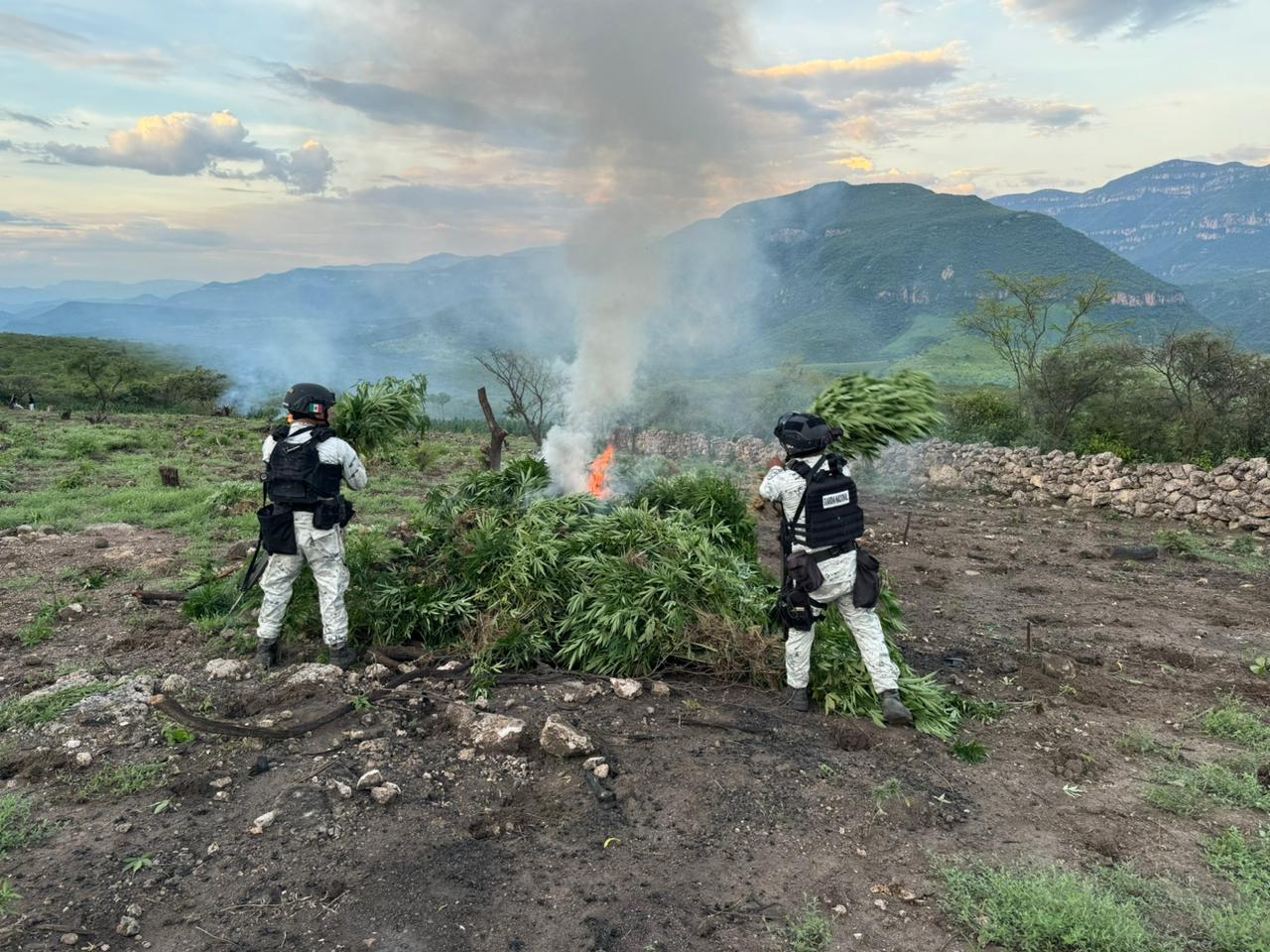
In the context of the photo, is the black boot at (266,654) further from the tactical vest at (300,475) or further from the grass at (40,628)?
the grass at (40,628)

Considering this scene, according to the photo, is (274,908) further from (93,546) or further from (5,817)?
(93,546)

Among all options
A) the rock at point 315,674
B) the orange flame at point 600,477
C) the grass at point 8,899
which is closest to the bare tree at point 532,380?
the orange flame at point 600,477

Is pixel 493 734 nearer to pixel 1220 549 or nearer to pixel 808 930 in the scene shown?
pixel 808 930

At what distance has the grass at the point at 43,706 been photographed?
5191 millimetres

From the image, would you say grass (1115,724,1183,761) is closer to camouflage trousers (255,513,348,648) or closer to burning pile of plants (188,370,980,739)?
burning pile of plants (188,370,980,739)

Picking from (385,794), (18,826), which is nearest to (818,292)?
(385,794)

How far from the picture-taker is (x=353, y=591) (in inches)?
267

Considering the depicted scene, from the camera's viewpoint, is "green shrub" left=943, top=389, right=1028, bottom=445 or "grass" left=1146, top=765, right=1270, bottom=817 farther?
"green shrub" left=943, top=389, right=1028, bottom=445

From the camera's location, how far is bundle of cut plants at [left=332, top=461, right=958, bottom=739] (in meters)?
5.95

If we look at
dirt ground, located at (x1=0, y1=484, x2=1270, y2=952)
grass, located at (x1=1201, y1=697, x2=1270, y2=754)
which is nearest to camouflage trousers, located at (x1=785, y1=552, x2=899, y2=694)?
dirt ground, located at (x1=0, y1=484, x2=1270, y2=952)

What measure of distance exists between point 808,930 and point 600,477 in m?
6.12

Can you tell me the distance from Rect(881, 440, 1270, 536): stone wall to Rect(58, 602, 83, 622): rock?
55.6ft

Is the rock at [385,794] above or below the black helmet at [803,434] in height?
below

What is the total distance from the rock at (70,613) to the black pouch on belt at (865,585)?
26.0 feet
